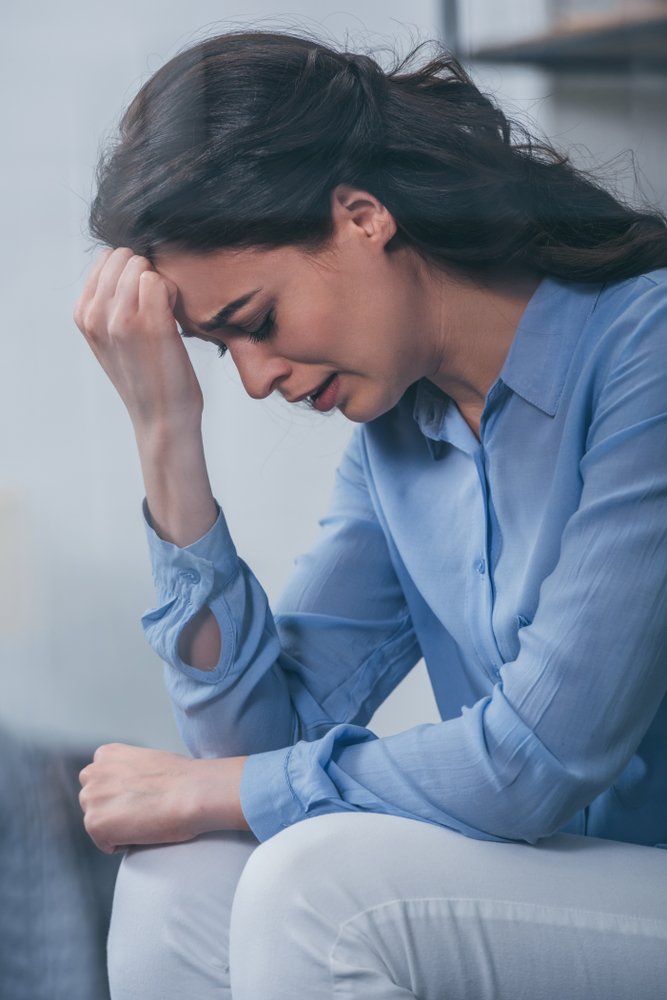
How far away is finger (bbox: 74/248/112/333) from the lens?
682 mm

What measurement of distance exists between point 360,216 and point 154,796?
1.18 feet

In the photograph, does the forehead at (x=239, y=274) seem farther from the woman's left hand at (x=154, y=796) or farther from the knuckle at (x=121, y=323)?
the woman's left hand at (x=154, y=796)

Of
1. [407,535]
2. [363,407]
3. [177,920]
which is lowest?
[177,920]

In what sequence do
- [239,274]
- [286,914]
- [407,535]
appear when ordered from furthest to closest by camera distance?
[407,535] < [239,274] < [286,914]

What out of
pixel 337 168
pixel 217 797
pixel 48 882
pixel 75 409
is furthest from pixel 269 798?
pixel 337 168

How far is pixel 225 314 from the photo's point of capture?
0.67 metres

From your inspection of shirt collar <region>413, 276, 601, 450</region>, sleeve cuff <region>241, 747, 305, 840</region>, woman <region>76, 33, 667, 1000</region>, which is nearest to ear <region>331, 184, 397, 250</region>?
woman <region>76, 33, 667, 1000</region>

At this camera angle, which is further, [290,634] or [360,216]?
[290,634]

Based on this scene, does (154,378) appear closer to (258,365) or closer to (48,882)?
(258,365)

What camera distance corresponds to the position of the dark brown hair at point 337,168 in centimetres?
64

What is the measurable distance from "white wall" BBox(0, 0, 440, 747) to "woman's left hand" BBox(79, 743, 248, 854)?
3 cm

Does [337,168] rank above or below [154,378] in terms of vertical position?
above

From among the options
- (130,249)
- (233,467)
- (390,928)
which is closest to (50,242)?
(130,249)

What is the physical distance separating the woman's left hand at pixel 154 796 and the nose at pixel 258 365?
0.72 feet
